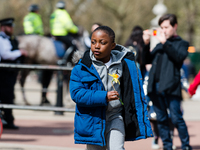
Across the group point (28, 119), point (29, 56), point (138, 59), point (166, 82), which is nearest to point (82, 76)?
point (166, 82)

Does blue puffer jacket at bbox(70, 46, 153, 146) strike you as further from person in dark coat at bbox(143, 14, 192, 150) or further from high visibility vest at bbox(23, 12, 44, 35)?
high visibility vest at bbox(23, 12, 44, 35)

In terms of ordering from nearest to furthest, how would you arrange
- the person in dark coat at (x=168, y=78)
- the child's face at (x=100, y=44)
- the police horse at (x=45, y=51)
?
the child's face at (x=100, y=44) → the person in dark coat at (x=168, y=78) → the police horse at (x=45, y=51)

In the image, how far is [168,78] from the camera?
551 cm

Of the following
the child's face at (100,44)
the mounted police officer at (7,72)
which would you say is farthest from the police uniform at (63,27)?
the child's face at (100,44)

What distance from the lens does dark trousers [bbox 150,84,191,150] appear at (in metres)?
5.57

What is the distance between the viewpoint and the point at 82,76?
3738 mm

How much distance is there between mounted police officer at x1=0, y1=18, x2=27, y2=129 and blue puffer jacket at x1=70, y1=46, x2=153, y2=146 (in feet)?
13.0

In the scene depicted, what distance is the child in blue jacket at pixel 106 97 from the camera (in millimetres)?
3637

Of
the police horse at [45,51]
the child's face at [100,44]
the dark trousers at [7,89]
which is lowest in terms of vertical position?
the child's face at [100,44]

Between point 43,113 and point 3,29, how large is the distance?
9.79 feet

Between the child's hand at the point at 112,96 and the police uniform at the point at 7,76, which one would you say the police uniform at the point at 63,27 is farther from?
the child's hand at the point at 112,96

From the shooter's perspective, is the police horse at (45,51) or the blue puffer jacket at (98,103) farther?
the police horse at (45,51)

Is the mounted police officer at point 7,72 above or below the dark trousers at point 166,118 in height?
above

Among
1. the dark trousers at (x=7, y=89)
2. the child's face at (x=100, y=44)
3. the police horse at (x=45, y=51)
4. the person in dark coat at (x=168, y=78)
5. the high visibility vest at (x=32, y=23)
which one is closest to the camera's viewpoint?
the child's face at (x=100, y=44)
